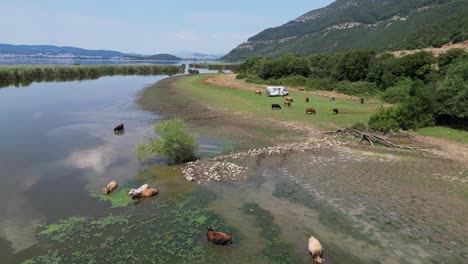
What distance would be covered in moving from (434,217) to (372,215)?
2402 mm

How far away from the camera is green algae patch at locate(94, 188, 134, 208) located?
52.2 ft

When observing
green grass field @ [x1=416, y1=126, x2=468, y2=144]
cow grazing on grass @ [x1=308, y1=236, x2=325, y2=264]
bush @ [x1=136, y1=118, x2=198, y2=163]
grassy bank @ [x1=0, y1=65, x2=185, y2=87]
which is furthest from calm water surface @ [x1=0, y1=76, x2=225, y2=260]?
grassy bank @ [x1=0, y1=65, x2=185, y2=87]

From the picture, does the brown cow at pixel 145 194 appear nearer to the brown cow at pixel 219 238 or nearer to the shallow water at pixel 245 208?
the shallow water at pixel 245 208

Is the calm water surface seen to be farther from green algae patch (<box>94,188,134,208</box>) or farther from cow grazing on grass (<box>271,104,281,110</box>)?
cow grazing on grass (<box>271,104,281,110</box>)

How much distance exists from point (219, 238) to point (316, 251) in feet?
10.5

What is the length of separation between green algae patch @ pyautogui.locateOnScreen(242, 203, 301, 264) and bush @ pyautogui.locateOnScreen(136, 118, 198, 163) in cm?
653

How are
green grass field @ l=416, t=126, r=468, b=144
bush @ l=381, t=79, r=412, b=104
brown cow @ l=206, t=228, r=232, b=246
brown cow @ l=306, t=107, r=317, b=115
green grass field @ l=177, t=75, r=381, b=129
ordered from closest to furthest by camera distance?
brown cow @ l=206, t=228, r=232, b=246 < green grass field @ l=416, t=126, r=468, b=144 < green grass field @ l=177, t=75, r=381, b=129 < brown cow @ l=306, t=107, r=317, b=115 < bush @ l=381, t=79, r=412, b=104

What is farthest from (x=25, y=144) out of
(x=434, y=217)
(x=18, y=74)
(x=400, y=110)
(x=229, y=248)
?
(x=18, y=74)

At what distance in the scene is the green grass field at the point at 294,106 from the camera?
112 feet

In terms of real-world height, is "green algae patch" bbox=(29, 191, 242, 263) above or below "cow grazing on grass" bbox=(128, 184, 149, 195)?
below

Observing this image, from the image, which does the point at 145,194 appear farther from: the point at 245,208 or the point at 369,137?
the point at 369,137

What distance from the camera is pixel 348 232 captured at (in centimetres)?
1369

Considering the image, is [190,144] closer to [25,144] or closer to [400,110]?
[25,144]

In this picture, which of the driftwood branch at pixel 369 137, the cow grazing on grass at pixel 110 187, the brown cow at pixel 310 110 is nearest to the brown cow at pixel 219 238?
the cow grazing on grass at pixel 110 187
